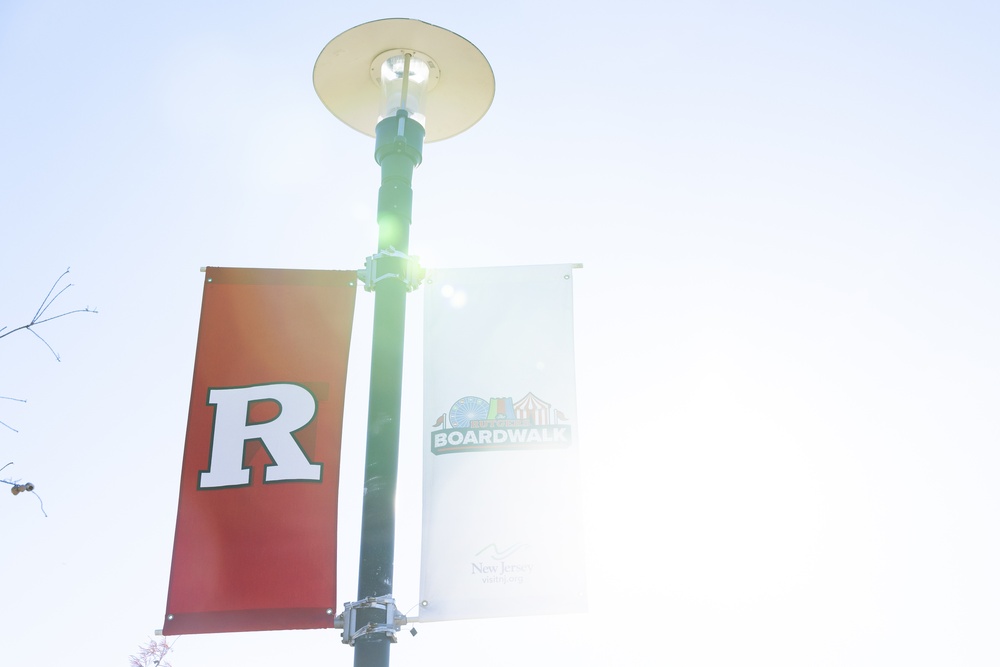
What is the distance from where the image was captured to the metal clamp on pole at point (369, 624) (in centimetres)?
437

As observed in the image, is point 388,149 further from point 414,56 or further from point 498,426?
point 498,426

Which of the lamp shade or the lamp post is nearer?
the lamp post

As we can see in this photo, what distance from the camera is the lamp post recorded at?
14.9 ft

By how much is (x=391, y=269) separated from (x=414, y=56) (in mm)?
1574

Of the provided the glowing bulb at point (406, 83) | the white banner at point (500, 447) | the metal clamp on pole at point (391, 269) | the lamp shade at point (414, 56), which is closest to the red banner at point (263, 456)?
the metal clamp on pole at point (391, 269)

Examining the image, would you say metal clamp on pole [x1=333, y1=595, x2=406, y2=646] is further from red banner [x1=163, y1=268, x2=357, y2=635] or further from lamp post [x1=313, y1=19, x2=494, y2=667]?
red banner [x1=163, y1=268, x2=357, y2=635]

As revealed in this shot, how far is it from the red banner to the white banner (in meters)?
0.57

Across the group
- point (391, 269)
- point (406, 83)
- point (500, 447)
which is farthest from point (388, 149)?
point (500, 447)

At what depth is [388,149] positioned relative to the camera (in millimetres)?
5676

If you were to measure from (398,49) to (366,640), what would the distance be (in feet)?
11.7

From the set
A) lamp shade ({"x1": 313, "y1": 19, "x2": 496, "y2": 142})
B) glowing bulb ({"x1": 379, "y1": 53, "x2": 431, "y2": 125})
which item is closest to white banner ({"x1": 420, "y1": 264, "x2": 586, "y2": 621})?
glowing bulb ({"x1": 379, "y1": 53, "x2": 431, "y2": 125})

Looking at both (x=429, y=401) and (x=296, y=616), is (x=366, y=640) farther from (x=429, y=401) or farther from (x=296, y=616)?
(x=429, y=401)

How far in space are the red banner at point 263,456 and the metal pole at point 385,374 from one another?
46cm

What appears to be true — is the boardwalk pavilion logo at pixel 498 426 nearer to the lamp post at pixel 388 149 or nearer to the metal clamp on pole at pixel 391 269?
the lamp post at pixel 388 149
